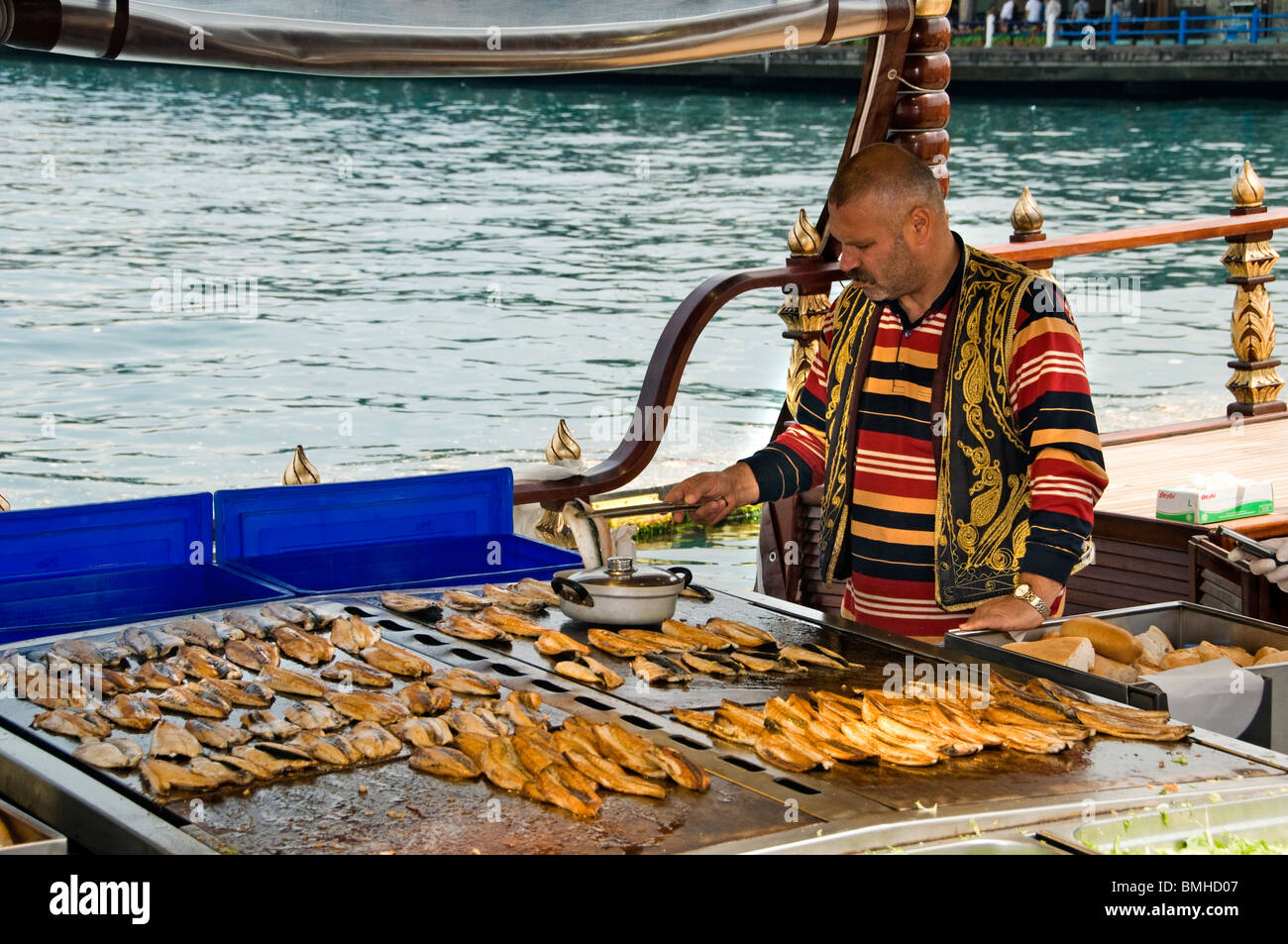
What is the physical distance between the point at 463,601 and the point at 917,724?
119cm

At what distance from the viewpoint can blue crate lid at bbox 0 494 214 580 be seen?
12.1 feet

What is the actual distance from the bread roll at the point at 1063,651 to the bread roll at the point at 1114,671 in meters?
0.03

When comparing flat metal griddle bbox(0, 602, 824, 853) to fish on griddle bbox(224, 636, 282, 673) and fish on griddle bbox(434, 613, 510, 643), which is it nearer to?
fish on griddle bbox(224, 636, 282, 673)

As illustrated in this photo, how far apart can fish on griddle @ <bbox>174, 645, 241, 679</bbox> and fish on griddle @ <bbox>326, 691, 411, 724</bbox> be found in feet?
0.90

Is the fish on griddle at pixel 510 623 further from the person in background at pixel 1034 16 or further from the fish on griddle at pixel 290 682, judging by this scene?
the person in background at pixel 1034 16

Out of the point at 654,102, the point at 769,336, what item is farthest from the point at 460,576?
the point at 654,102

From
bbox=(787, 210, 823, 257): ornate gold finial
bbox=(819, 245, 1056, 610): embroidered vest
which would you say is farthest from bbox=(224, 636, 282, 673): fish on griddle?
bbox=(787, 210, 823, 257): ornate gold finial

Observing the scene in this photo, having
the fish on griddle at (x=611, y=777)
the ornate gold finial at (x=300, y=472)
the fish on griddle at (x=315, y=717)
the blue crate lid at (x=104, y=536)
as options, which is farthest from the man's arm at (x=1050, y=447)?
the ornate gold finial at (x=300, y=472)

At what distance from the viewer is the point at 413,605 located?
3492 mm

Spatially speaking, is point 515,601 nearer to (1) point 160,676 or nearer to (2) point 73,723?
(1) point 160,676

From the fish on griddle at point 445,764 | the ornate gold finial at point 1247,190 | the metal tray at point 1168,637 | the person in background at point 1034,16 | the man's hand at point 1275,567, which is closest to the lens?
the fish on griddle at point 445,764

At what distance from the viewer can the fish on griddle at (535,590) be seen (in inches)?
138

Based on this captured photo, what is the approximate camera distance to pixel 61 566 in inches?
147
